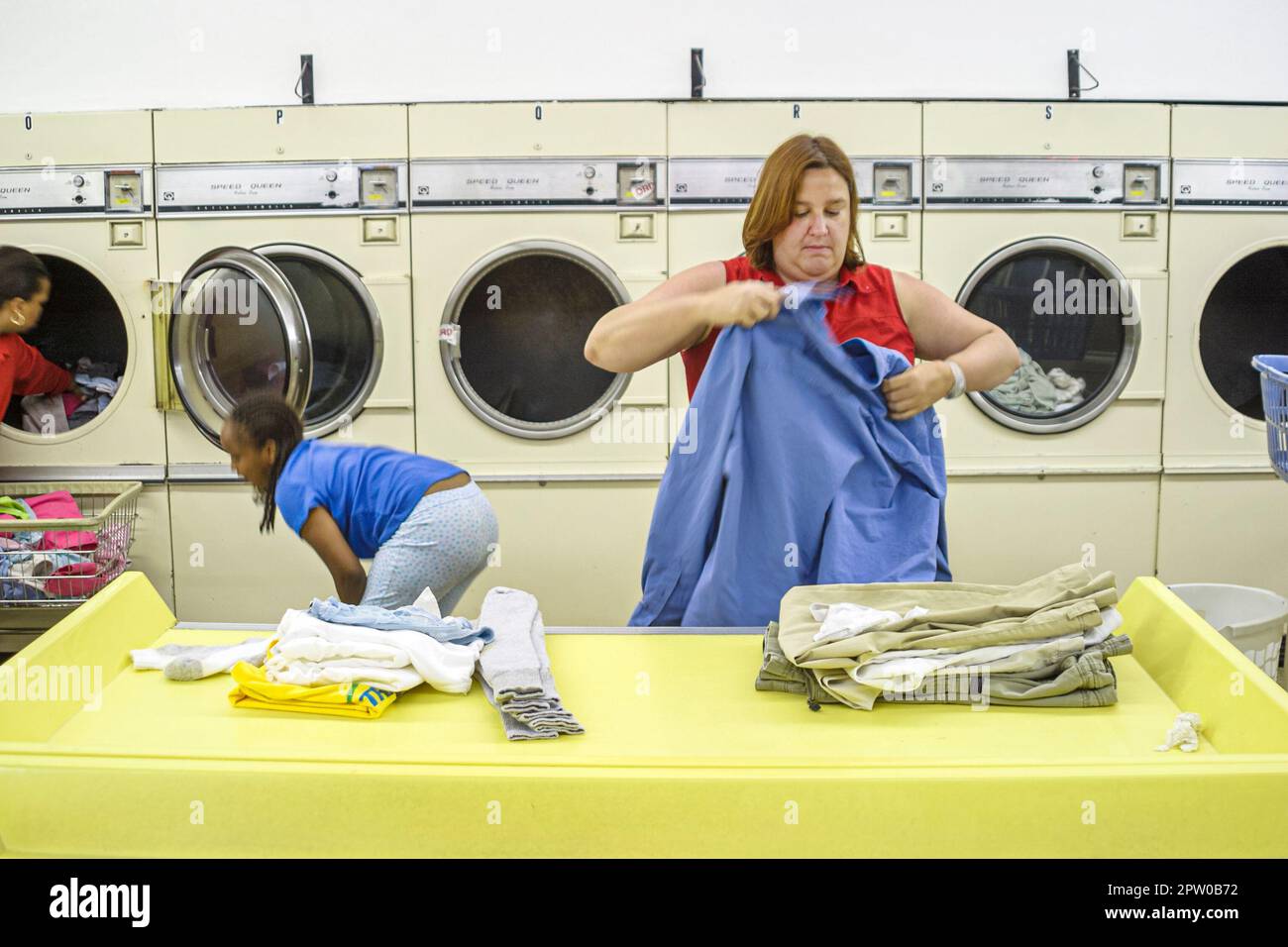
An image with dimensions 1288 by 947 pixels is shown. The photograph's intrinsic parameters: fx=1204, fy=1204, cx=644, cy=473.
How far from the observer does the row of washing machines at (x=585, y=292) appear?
12.7ft

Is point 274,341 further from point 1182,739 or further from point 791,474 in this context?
point 1182,739

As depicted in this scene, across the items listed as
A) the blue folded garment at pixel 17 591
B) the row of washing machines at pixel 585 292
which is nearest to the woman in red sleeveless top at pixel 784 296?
the row of washing machines at pixel 585 292

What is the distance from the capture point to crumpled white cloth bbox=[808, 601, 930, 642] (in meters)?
1.66

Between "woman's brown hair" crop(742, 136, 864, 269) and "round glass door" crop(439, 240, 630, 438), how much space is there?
1.72m

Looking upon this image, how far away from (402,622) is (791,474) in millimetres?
764

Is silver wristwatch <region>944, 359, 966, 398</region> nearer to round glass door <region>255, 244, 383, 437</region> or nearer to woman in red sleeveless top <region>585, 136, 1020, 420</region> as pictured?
woman in red sleeveless top <region>585, 136, 1020, 420</region>

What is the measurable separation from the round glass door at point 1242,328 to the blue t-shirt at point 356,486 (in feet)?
8.80

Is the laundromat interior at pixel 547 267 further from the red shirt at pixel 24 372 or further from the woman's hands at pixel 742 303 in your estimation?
the woman's hands at pixel 742 303

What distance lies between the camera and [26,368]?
3.92 meters

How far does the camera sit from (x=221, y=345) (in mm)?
3967

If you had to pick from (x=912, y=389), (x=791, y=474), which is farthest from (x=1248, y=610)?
(x=791, y=474)

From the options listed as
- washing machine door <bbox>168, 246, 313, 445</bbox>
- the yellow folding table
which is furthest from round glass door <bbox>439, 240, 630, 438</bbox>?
the yellow folding table

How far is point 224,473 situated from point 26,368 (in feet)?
2.35
